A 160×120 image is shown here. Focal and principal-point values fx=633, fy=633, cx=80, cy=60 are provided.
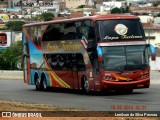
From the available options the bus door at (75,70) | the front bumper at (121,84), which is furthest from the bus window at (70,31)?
the front bumper at (121,84)

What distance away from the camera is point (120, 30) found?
26.2 meters

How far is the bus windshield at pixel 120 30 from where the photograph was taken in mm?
26016

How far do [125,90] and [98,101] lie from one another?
17.1ft

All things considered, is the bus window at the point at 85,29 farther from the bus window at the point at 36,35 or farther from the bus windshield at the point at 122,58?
the bus window at the point at 36,35

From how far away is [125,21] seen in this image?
86.8ft

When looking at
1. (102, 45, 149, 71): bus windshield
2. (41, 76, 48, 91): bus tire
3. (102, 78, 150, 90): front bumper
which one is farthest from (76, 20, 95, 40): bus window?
(41, 76, 48, 91): bus tire

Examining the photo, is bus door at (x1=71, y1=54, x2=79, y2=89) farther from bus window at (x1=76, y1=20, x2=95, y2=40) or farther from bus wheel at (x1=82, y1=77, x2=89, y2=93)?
bus window at (x1=76, y1=20, x2=95, y2=40)

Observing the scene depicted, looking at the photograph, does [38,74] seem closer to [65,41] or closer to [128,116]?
[65,41]

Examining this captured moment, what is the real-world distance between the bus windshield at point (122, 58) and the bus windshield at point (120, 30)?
420 millimetres

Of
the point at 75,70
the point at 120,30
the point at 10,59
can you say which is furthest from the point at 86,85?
the point at 10,59

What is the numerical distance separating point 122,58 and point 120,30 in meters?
1.19

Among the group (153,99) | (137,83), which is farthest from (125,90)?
(153,99)

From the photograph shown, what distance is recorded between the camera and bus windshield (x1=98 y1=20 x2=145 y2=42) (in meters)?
26.0

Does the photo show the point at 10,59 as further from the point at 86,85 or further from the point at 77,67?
the point at 86,85
